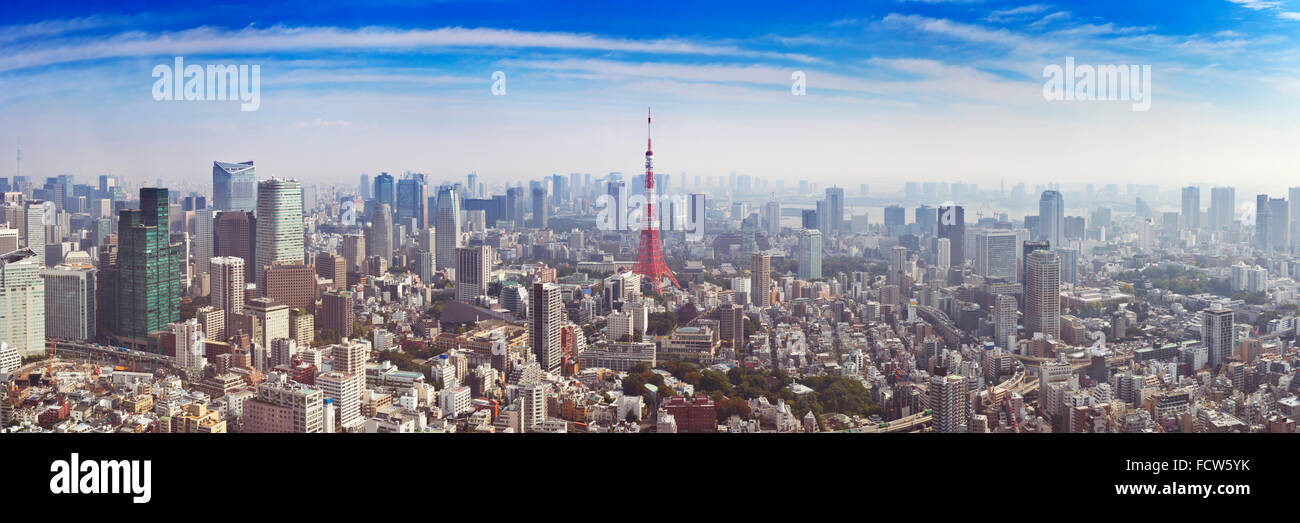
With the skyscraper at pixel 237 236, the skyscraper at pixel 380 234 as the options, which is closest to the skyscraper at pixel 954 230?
the skyscraper at pixel 380 234

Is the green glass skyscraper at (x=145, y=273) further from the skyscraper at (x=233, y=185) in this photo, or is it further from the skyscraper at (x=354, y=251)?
the skyscraper at (x=354, y=251)

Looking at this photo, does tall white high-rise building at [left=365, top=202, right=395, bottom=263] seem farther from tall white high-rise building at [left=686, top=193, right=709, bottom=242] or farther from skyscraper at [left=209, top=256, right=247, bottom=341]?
tall white high-rise building at [left=686, top=193, right=709, bottom=242]

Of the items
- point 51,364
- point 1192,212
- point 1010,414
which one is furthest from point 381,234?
point 1192,212

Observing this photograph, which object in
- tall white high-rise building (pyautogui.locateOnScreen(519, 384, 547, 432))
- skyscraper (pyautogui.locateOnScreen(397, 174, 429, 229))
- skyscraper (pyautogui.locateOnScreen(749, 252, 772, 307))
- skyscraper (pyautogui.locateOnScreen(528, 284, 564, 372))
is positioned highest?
skyscraper (pyautogui.locateOnScreen(397, 174, 429, 229))

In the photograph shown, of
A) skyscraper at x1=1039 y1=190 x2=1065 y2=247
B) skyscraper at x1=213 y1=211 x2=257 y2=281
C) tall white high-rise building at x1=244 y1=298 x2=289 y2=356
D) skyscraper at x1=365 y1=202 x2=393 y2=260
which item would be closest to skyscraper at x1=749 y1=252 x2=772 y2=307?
skyscraper at x1=1039 y1=190 x2=1065 y2=247

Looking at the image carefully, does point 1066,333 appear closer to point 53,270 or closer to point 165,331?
point 165,331
